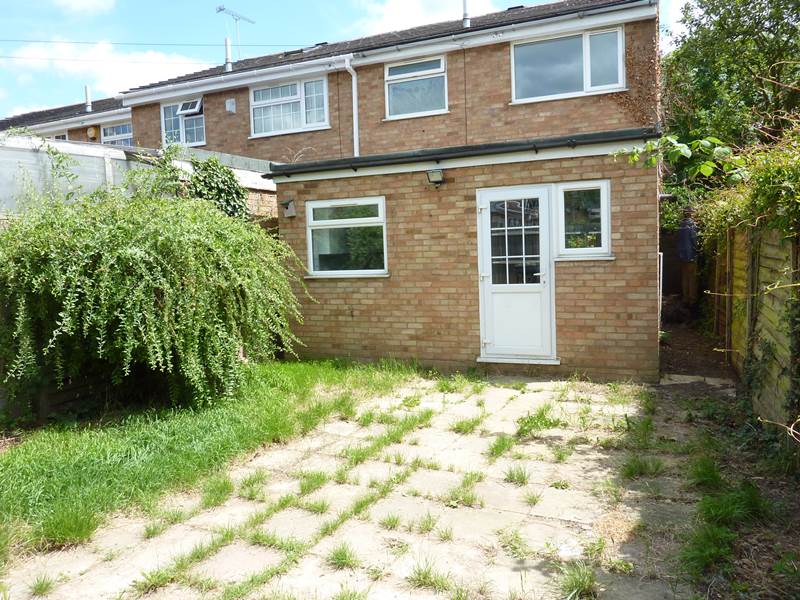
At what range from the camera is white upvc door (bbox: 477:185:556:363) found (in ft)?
23.9

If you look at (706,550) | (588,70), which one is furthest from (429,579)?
(588,70)

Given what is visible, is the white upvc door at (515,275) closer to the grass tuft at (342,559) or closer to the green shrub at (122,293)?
the green shrub at (122,293)

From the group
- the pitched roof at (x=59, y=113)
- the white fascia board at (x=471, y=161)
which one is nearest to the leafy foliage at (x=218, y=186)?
the white fascia board at (x=471, y=161)

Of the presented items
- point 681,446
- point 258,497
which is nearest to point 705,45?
point 681,446

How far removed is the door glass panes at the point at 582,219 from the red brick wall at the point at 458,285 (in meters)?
0.19

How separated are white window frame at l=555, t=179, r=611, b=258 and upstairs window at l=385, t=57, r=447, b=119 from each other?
6.53 m

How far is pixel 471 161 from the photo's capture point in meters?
7.50

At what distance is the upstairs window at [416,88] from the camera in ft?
42.7

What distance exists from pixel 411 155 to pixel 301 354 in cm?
331

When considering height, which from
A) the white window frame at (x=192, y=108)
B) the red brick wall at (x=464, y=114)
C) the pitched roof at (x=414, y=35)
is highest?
the pitched roof at (x=414, y=35)

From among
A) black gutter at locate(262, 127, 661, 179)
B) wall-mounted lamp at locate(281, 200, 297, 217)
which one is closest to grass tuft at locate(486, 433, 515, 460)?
black gutter at locate(262, 127, 661, 179)

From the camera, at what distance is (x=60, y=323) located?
5008 mm

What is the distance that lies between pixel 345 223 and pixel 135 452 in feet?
14.9

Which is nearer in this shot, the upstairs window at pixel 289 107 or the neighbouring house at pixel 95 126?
the upstairs window at pixel 289 107
